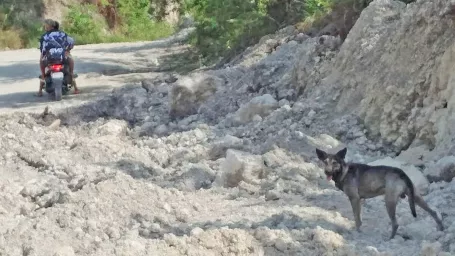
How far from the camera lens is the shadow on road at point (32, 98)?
14539 millimetres

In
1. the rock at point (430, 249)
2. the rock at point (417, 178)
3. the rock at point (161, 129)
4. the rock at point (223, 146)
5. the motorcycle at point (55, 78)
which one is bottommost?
the motorcycle at point (55, 78)

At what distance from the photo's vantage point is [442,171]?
24.6 ft

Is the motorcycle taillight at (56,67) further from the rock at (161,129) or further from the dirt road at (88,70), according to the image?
the rock at (161,129)

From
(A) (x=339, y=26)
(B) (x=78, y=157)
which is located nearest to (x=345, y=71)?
(A) (x=339, y=26)

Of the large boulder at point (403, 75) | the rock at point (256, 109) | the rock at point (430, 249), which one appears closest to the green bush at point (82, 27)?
the rock at point (256, 109)

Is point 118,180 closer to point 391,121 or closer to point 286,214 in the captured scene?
point 286,214

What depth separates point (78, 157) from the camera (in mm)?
9672

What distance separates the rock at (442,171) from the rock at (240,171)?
5.12 feet

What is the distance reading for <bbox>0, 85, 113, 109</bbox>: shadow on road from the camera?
572 inches

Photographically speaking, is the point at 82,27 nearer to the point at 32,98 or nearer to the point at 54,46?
the point at 32,98

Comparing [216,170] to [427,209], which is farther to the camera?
[216,170]

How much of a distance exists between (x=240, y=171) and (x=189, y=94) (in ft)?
13.7

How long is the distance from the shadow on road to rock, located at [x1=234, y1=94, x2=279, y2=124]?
4605 mm

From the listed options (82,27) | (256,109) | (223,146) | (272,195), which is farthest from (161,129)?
(82,27)
